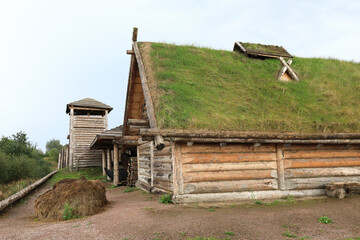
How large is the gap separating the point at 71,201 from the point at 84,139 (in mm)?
16435

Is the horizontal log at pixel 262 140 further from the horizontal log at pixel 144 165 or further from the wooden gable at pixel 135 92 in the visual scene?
the horizontal log at pixel 144 165

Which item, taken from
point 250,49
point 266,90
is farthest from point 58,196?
point 250,49

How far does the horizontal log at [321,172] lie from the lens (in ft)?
26.2

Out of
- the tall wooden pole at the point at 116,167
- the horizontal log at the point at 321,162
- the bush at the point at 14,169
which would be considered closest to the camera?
the horizontal log at the point at 321,162

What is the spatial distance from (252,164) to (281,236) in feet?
10.2

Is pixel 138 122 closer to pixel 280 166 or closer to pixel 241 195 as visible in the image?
pixel 241 195

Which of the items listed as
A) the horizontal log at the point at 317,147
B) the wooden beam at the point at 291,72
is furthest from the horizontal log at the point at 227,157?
the wooden beam at the point at 291,72

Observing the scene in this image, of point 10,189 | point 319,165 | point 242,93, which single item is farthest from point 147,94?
point 10,189

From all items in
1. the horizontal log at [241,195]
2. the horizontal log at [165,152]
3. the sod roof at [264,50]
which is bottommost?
the horizontal log at [241,195]

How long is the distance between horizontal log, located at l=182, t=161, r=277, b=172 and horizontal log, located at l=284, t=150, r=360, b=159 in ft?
2.08

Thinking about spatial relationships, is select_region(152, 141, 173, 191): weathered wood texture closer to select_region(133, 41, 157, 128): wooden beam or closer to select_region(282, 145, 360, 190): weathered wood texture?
select_region(133, 41, 157, 128): wooden beam

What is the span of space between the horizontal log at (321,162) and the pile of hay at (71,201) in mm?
5762

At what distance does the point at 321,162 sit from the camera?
830 cm

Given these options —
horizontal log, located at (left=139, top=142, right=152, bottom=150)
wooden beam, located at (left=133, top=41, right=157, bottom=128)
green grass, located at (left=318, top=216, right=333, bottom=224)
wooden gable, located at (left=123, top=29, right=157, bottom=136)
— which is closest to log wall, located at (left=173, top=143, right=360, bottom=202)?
wooden beam, located at (left=133, top=41, right=157, bottom=128)
